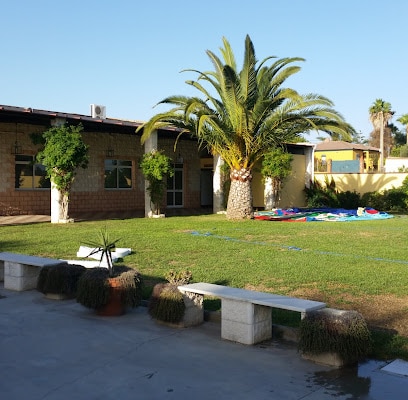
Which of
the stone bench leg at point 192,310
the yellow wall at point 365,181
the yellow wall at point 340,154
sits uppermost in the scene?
the yellow wall at point 340,154

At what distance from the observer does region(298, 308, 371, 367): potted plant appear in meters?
4.80

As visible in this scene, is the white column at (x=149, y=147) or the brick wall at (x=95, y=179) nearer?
the brick wall at (x=95, y=179)

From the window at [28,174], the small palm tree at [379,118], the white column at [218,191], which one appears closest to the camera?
the window at [28,174]

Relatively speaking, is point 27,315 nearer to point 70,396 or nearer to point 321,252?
point 70,396

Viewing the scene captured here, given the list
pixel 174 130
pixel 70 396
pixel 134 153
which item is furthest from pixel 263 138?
pixel 70 396

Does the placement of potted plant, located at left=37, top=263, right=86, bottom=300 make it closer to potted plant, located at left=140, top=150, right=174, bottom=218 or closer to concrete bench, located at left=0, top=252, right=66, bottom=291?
concrete bench, located at left=0, top=252, right=66, bottom=291

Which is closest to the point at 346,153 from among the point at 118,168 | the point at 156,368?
the point at 118,168

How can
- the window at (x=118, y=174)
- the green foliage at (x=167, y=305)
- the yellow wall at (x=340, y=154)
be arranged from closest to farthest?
1. the green foliage at (x=167, y=305)
2. the window at (x=118, y=174)
3. the yellow wall at (x=340, y=154)

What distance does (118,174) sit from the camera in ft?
83.2

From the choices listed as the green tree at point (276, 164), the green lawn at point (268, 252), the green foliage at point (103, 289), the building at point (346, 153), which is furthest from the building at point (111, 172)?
the building at point (346, 153)

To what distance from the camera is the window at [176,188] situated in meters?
27.7

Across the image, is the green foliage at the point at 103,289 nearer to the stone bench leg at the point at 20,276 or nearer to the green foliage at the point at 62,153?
the stone bench leg at the point at 20,276

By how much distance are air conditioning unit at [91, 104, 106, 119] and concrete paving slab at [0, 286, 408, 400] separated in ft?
50.0

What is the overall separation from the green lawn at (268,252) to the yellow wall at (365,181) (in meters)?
11.7
